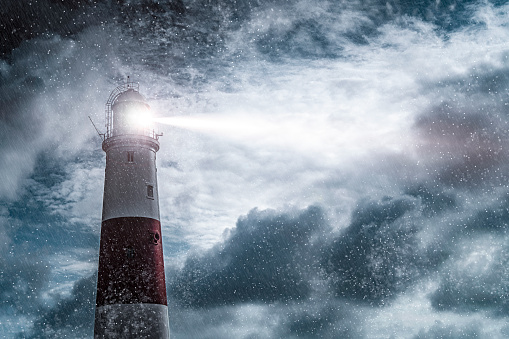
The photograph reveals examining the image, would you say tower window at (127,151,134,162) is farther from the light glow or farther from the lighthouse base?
the lighthouse base

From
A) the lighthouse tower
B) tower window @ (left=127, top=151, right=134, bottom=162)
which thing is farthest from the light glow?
tower window @ (left=127, top=151, right=134, bottom=162)

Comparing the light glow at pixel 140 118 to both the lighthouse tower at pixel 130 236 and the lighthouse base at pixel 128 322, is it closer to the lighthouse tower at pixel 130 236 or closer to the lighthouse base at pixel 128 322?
the lighthouse tower at pixel 130 236

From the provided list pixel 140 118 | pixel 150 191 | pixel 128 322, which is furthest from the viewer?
pixel 140 118

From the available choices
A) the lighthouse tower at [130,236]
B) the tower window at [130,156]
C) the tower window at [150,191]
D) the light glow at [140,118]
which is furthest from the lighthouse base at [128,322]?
the light glow at [140,118]

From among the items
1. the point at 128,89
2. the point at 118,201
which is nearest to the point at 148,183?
the point at 118,201

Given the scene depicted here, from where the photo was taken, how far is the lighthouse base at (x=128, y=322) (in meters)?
24.8

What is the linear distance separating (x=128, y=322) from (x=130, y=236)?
13.9ft

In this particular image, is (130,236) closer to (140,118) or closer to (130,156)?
(130,156)

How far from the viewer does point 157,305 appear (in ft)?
85.0

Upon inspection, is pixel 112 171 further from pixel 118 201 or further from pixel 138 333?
pixel 138 333

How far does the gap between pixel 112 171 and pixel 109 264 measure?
4992 mm

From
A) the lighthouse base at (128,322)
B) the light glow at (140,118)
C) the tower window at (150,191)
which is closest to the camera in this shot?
the lighthouse base at (128,322)

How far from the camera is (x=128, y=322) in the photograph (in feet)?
81.6

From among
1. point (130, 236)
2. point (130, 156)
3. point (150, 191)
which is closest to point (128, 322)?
point (130, 236)
